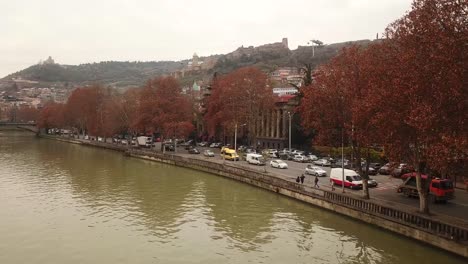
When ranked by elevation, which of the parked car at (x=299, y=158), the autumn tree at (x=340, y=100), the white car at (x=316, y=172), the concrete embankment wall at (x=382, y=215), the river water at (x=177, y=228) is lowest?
the river water at (x=177, y=228)

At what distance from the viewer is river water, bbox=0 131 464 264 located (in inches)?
962

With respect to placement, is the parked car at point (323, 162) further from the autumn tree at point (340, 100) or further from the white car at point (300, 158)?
the autumn tree at point (340, 100)

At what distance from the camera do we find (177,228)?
30031mm

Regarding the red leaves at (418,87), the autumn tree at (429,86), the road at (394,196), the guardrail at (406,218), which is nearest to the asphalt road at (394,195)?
the road at (394,196)

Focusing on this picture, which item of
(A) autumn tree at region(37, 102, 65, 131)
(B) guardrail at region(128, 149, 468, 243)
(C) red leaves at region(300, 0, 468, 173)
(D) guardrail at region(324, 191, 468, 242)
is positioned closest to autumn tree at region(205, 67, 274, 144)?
(B) guardrail at region(128, 149, 468, 243)

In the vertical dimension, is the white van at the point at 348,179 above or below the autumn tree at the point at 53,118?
below

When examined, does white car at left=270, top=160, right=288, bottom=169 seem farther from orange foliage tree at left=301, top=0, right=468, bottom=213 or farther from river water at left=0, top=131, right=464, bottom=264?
orange foliage tree at left=301, top=0, right=468, bottom=213

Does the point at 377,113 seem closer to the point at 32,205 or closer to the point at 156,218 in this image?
the point at 156,218

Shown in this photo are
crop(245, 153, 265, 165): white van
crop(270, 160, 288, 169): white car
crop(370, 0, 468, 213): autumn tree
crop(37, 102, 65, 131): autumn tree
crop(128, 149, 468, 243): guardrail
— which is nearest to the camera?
crop(370, 0, 468, 213): autumn tree

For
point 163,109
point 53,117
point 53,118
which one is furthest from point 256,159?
point 53,117

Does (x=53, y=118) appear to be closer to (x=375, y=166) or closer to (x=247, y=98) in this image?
(x=247, y=98)

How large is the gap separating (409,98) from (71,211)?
27.8m

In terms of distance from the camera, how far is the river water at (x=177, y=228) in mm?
24438

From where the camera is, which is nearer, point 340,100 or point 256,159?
point 340,100
